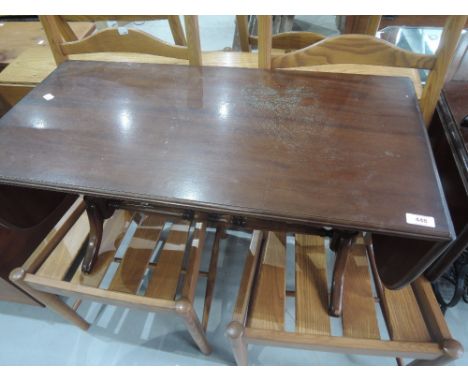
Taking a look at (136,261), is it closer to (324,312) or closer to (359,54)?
(324,312)

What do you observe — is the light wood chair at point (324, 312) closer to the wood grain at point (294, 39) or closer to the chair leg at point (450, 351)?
the chair leg at point (450, 351)

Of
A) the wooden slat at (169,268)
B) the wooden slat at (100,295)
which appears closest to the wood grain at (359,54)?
the wooden slat at (169,268)

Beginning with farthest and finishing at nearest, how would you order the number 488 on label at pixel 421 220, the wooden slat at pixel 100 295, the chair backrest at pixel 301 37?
the chair backrest at pixel 301 37, the wooden slat at pixel 100 295, the number 488 on label at pixel 421 220

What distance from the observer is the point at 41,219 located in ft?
3.84

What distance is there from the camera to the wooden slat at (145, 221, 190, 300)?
3.33ft

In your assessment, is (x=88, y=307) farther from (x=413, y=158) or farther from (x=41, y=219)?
(x=413, y=158)

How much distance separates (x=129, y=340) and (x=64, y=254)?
54 cm

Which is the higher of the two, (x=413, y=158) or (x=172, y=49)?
(x=172, y=49)

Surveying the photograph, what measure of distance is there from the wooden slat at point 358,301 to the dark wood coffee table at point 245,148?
0.28ft

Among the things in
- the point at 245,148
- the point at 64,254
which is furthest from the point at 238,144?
the point at 64,254

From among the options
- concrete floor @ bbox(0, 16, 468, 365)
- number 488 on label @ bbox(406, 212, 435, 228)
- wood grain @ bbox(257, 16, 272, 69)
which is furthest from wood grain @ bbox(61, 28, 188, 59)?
concrete floor @ bbox(0, 16, 468, 365)

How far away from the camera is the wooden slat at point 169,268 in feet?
3.33
